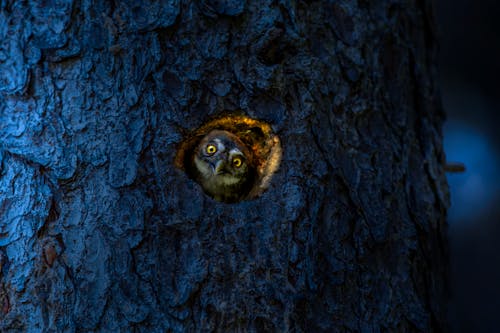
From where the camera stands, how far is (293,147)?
1.41 meters

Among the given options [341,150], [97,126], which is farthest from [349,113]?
[97,126]

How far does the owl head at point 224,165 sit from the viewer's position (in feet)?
4.97

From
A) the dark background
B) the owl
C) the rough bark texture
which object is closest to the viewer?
the rough bark texture

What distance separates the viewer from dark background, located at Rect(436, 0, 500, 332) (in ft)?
11.3

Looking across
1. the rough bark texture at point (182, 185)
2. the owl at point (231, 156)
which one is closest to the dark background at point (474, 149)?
the rough bark texture at point (182, 185)

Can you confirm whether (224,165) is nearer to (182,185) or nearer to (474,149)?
(182,185)

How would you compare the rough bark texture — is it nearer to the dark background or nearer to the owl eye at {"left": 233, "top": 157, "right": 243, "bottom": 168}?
the owl eye at {"left": 233, "top": 157, "right": 243, "bottom": 168}

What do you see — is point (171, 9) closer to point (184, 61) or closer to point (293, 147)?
point (184, 61)

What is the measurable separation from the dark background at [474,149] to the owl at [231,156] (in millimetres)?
2485

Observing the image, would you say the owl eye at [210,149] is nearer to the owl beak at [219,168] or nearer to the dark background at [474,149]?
the owl beak at [219,168]

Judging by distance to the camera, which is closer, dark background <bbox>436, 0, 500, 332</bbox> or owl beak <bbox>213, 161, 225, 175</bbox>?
owl beak <bbox>213, 161, 225, 175</bbox>

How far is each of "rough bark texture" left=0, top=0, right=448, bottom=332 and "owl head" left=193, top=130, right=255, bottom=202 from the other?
0.15 metres

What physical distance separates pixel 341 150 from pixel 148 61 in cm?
66

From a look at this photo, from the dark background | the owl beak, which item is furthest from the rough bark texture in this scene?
the dark background
